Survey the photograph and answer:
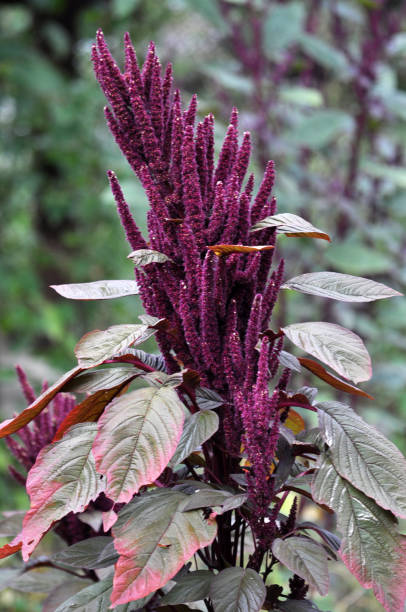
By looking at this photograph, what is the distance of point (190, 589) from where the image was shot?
553mm

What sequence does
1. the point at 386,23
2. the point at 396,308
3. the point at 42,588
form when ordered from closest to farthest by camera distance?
the point at 42,588
the point at 386,23
the point at 396,308

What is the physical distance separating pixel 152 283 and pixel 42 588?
1.35 ft

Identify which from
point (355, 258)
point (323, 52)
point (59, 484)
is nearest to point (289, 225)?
point (59, 484)

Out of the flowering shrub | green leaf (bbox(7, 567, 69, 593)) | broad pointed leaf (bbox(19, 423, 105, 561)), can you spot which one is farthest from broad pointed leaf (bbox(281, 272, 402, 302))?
green leaf (bbox(7, 567, 69, 593))

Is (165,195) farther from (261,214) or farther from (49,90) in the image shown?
(49,90)

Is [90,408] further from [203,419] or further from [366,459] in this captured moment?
[366,459]

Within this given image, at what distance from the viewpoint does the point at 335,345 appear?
54cm

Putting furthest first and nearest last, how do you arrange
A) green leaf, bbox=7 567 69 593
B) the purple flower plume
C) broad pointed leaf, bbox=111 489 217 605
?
1. green leaf, bbox=7 567 69 593
2. the purple flower plume
3. broad pointed leaf, bbox=111 489 217 605

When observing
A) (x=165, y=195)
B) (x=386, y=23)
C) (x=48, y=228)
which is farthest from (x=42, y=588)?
(x=48, y=228)

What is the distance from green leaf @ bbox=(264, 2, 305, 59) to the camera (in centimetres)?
188

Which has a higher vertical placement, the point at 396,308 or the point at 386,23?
the point at 386,23

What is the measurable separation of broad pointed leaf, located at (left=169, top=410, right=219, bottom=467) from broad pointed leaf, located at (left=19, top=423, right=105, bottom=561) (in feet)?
0.22

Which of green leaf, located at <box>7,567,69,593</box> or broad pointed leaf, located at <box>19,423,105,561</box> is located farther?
green leaf, located at <box>7,567,69,593</box>

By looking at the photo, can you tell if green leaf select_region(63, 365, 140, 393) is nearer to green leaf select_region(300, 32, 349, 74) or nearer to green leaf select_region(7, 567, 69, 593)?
green leaf select_region(7, 567, 69, 593)
